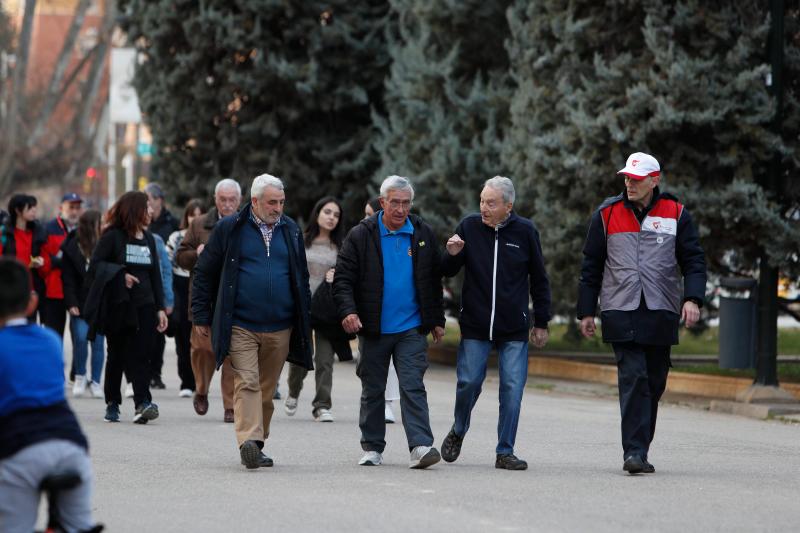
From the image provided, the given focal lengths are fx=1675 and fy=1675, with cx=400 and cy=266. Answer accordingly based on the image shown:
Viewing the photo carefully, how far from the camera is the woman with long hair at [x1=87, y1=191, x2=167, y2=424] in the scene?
13.6m

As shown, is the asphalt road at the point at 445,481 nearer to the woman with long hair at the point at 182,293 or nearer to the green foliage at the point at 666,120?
the woman with long hair at the point at 182,293

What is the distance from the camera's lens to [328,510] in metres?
8.86

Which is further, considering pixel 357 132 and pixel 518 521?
pixel 357 132

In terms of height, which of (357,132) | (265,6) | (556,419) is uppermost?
(265,6)

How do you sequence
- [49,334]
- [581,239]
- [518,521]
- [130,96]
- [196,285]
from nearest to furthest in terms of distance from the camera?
[49,334], [518,521], [196,285], [581,239], [130,96]

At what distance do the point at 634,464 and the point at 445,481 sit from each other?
1.27m

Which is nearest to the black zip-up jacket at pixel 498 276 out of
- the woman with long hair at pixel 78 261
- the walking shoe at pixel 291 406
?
the walking shoe at pixel 291 406

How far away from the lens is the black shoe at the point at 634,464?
10.5 m

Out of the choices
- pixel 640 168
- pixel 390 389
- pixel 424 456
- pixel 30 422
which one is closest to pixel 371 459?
pixel 424 456

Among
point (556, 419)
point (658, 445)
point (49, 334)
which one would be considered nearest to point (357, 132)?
point (556, 419)

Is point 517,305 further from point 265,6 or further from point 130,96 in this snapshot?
point 130,96

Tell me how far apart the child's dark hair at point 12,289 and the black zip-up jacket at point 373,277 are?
4.54 metres

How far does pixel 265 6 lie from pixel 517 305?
15323mm

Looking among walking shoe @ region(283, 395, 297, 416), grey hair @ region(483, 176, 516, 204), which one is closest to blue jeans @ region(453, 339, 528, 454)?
grey hair @ region(483, 176, 516, 204)
